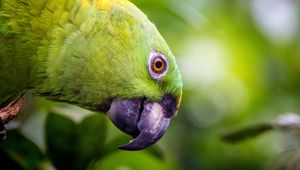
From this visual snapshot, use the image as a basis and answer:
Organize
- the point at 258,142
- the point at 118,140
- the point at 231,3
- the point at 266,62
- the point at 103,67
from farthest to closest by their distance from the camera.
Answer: the point at 231,3
the point at 266,62
the point at 258,142
the point at 118,140
the point at 103,67

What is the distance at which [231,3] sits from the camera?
4.70 meters

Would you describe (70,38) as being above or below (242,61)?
below

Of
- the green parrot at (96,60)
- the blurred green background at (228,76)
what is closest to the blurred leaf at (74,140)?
the green parrot at (96,60)

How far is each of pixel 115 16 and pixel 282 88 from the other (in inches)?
88.2

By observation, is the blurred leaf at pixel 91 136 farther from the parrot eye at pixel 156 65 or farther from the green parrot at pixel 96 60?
the parrot eye at pixel 156 65

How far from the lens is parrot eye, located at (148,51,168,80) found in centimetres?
244

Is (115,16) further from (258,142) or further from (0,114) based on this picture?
(258,142)

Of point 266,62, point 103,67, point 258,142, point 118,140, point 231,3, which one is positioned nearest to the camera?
point 103,67

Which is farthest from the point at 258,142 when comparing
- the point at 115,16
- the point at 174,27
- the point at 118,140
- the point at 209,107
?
the point at 115,16

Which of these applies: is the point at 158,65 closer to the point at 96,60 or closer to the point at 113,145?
the point at 96,60

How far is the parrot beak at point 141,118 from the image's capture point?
7.93 feet

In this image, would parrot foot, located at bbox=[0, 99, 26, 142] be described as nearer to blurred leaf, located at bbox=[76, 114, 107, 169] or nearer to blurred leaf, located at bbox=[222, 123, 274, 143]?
blurred leaf, located at bbox=[76, 114, 107, 169]

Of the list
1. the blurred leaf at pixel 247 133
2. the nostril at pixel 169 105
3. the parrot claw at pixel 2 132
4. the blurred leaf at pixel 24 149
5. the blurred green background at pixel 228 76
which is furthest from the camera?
the blurred green background at pixel 228 76

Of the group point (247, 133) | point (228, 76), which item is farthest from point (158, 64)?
point (228, 76)
